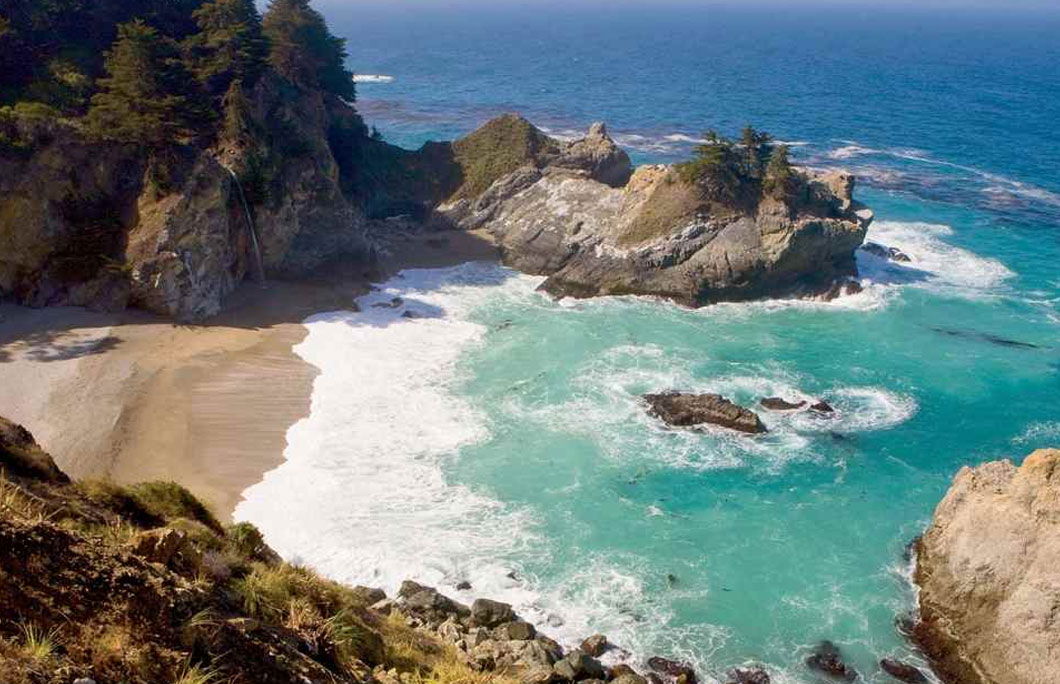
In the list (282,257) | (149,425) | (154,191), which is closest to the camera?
(149,425)

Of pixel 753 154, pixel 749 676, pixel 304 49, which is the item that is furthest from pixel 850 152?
pixel 749 676

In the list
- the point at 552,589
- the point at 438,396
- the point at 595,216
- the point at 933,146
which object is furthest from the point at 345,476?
the point at 933,146

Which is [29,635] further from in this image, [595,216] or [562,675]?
[595,216]

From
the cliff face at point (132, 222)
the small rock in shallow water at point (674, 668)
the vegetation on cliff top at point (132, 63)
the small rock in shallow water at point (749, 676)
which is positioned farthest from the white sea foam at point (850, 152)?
the small rock in shallow water at point (674, 668)

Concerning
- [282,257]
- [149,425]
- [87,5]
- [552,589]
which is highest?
[87,5]

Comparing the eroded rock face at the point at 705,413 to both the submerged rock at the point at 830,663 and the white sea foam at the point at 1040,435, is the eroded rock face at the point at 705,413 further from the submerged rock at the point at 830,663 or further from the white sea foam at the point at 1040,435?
the submerged rock at the point at 830,663

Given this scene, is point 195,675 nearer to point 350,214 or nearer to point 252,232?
point 252,232
